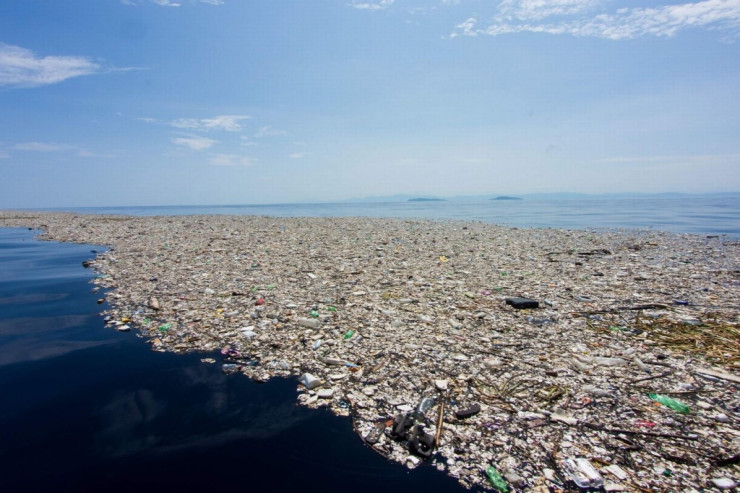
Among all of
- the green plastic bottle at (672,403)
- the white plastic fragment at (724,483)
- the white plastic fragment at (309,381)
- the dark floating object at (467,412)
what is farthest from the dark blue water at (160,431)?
the green plastic bottle at (672,403)

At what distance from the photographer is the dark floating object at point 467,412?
3.74 metres

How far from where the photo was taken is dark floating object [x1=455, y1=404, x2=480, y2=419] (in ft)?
12.3

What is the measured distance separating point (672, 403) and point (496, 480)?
2.49 metres

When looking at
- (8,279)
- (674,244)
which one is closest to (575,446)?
(8,279)

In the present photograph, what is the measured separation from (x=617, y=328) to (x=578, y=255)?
7986mm

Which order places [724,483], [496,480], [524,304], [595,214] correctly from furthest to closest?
[595,214], [524,304], [496,480], [724,483]

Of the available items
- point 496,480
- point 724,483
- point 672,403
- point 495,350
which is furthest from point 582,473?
point 495,350

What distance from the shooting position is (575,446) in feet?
10.8

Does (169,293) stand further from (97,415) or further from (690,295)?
(690,295)

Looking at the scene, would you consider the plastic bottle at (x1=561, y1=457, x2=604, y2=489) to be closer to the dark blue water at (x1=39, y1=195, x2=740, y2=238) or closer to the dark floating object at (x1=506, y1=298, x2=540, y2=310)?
the dark floating object at (x1=506, y1=298, x2=540, y2=310)

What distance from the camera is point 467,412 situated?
12.4ft

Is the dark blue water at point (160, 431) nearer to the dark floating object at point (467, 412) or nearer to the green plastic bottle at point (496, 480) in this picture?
the green plastic bottle at point (496, 480)

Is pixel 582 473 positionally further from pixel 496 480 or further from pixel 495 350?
pixel 495 350

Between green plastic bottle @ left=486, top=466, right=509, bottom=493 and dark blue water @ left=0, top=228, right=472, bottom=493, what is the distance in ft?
1.07
